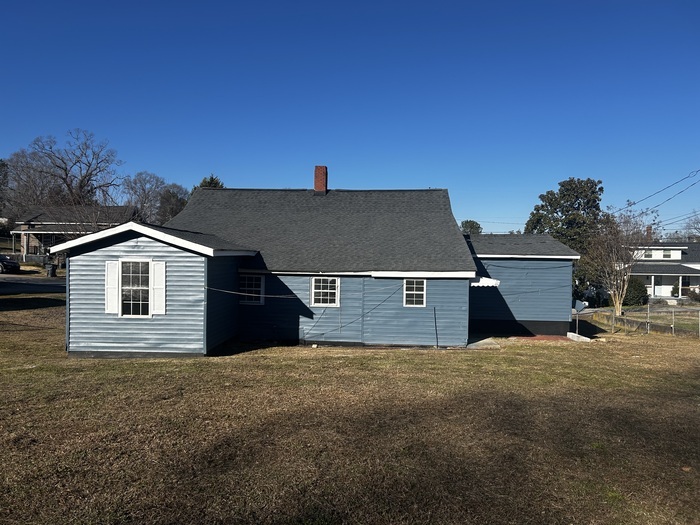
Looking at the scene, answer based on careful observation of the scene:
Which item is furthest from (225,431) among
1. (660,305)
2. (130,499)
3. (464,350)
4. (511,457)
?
(660,305)

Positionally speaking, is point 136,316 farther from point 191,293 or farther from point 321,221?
point 321,221

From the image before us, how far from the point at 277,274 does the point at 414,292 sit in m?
4.74

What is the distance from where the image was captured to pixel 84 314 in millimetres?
13992

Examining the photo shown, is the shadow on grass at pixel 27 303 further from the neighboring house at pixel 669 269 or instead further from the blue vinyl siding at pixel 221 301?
the neighboring house at pixel 669 269

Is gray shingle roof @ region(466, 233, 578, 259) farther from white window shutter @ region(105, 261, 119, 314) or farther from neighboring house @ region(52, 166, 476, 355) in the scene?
white window shutter @ region(105, 261, 119, 314)

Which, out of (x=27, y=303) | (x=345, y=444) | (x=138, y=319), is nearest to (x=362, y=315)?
(x=138, y=319)

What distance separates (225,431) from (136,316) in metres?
7.82

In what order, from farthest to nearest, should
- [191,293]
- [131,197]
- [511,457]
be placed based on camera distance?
[131,197] < [191,293] < [511,457]

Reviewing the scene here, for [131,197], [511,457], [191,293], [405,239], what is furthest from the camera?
[131,197]

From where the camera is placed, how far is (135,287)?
1391cm

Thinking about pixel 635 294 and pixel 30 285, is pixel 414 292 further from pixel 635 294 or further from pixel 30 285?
pixel 635 294

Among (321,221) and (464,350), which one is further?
(321,221)

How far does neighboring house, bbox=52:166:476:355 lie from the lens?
45.5 ft

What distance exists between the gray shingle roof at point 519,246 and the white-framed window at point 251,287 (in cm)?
935
